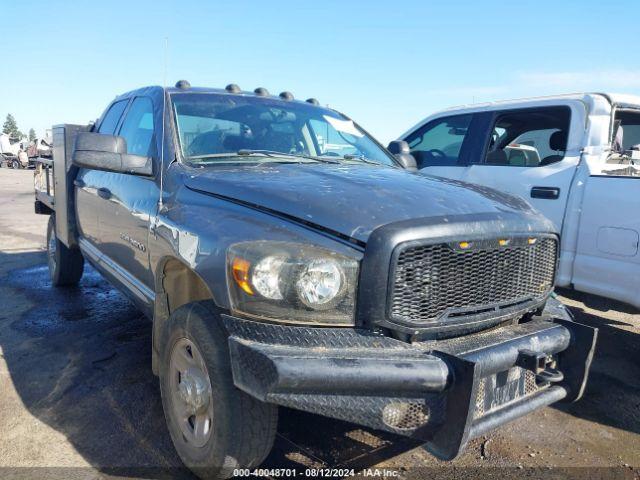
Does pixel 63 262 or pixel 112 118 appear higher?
pixel 112 118

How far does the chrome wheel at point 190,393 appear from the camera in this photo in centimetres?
246

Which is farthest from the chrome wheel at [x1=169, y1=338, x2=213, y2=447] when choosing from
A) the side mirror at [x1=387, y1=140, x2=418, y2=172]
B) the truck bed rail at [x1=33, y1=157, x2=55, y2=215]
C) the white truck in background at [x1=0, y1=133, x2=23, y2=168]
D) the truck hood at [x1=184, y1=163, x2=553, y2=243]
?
the white truck in background at [x1=0, y1=133, x2=23, y2=168]

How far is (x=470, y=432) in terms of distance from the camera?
2154mm

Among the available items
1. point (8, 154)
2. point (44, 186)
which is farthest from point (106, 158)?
point (8, 154)

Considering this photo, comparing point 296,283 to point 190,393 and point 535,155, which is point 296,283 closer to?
point 190,393

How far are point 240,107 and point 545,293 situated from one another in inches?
92.1

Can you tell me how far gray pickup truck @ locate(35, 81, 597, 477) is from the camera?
210 cm

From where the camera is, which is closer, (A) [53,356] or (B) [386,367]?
(B) [386,367]

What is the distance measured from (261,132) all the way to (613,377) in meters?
3.25

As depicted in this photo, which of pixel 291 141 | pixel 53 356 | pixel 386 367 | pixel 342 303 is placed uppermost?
pixel 291 141

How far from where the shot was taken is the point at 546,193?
4.50 meters

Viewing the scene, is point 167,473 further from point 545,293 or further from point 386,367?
point 545,293

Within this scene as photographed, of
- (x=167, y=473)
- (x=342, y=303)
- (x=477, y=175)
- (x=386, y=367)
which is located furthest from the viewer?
(x=477, y=175)

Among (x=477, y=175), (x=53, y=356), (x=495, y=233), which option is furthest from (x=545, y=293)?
(x=53, y=356)
